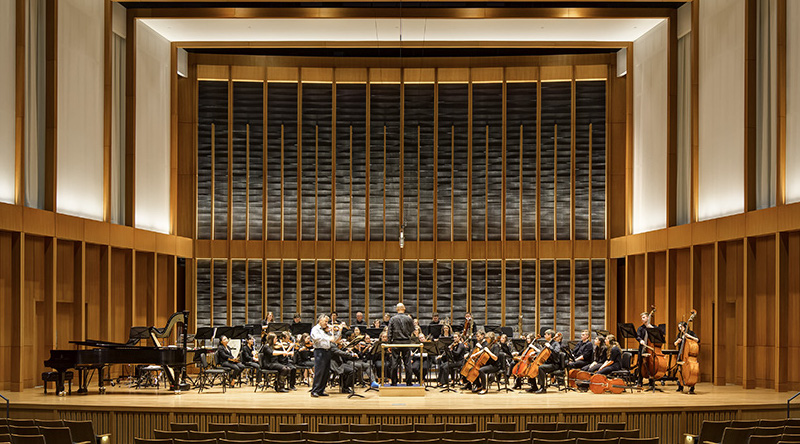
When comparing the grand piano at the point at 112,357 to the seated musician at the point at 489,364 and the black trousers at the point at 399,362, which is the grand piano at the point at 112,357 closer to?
the black trousers at the point at 399,362

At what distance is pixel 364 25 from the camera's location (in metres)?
18.9

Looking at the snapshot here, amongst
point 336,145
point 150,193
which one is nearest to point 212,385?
point 150,193

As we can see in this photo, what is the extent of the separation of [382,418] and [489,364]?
4.07 metres

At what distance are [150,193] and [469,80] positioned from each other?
8.18 meters

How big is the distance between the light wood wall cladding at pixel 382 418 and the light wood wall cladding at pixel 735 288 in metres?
3.72

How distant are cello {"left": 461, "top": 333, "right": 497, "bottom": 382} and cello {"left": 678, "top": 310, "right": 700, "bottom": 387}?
10.3 ft

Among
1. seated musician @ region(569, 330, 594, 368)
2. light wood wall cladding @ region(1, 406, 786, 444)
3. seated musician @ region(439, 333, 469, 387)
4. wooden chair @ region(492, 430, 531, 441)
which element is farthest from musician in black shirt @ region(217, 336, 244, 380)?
wooden chair @ region(492, 430, 531, 441)

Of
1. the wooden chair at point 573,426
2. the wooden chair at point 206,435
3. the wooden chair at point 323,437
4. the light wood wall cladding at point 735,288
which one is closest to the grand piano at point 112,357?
the wooden chair at point 206,435

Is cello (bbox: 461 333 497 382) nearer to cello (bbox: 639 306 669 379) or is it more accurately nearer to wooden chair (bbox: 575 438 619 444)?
cello (bbox: 639 306 669 379)

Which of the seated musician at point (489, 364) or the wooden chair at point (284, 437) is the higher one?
the wooden chair at point (284, 437)

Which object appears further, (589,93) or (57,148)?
A: (589,93)

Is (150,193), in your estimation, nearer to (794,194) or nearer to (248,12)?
(248,12)

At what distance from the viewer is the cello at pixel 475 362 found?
1417 centimetres

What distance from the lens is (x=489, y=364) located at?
14.3 metres
